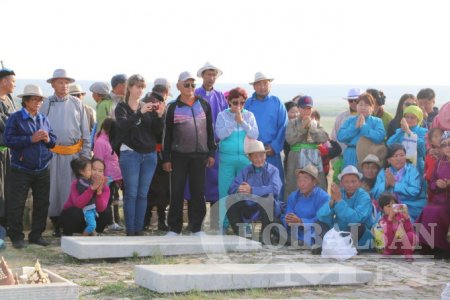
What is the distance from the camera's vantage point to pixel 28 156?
9.73 meters

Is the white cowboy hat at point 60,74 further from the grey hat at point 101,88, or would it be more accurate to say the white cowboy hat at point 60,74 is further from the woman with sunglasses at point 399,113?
the woman with sunglasses at point 399,113

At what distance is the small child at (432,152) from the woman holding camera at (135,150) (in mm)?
3151

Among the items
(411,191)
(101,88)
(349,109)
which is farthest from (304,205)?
(101,88)

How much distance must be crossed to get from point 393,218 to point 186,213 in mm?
3344

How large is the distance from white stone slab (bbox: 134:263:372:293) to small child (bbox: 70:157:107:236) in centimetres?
263

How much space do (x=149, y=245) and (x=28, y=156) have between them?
1.72 meters

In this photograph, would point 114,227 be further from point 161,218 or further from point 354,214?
point 354,214

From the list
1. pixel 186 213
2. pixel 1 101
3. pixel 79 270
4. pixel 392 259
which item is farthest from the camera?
pixel 186 213

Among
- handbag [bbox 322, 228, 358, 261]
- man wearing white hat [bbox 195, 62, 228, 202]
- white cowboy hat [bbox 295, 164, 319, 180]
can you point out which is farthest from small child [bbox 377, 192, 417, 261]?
man wearing white hat [bbox 195, 62, 228, 202]

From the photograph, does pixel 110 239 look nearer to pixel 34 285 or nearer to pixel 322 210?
pixel 322 210

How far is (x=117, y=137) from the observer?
1026cm

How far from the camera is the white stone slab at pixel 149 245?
8.98 metres

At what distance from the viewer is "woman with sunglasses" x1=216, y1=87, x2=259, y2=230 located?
35.0ft

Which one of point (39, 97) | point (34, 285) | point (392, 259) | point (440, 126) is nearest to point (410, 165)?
point (440, 126)
